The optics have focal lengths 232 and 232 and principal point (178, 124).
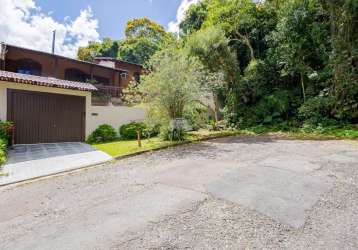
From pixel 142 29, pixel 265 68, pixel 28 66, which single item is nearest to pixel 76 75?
pixel 28 66

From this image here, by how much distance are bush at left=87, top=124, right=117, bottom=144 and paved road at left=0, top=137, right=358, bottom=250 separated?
A: 5.47 m

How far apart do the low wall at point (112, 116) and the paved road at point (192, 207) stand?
19.4 ft

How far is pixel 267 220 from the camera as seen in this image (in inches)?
130

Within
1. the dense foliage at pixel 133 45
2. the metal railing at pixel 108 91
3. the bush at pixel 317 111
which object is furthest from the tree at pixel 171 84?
the dense foliage at pixel 133 45

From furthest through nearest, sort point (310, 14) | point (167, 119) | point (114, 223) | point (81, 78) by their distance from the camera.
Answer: point (81, 78) → point (310, 14) → point (167, 119) → point (114, 223)

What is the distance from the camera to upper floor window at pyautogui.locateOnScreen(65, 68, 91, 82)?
20.0 m

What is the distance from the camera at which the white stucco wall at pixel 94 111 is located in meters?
9.12

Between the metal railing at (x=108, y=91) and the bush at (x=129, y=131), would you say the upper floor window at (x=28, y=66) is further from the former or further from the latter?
the bush at (x=129, y=131)

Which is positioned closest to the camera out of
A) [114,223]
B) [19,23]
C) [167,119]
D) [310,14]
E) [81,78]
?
[114,223]

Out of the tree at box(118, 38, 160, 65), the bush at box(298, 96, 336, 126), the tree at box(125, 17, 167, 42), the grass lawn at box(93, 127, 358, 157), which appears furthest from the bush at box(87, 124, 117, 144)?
the tree at box(125, 17, 167, 42)

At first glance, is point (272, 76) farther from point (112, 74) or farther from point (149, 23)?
point (149, 23)

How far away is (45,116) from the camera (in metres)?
10.1

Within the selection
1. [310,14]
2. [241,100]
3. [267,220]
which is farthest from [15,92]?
[310,14]

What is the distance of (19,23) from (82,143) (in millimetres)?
26187
